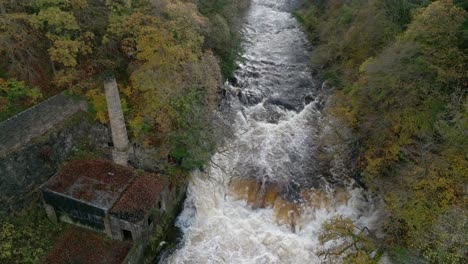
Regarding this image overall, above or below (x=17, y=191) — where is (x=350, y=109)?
above

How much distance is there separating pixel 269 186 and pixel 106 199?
8461 millimetres

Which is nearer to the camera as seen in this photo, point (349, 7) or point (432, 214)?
point (432, 214)

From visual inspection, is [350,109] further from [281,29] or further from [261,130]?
[281,29]

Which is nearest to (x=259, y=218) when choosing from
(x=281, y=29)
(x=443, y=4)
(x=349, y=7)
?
(x=443, y=4)

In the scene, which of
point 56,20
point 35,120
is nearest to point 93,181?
point 35,120

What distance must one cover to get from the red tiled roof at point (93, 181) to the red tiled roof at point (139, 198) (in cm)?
30

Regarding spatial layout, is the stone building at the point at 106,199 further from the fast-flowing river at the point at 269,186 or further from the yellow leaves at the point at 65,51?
the yellow leaves at the point at 65,51

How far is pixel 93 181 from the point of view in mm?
16391

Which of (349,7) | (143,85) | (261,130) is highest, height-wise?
(349,7)

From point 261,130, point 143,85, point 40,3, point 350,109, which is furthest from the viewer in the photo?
point 261,130

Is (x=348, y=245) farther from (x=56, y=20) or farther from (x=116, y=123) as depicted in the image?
(x=56, y=20)

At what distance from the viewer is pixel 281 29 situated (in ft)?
118

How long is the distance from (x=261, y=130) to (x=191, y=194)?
6.54m

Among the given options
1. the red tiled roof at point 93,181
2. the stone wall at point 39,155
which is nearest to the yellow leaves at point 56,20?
the stone wall at point 39,155
